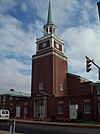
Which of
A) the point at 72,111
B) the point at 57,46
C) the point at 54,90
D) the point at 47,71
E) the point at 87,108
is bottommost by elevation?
the point at 72,111

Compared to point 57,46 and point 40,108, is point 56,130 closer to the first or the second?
point 40,108

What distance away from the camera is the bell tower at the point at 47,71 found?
43156mm

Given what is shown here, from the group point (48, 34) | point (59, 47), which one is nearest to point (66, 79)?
point (59, 47)

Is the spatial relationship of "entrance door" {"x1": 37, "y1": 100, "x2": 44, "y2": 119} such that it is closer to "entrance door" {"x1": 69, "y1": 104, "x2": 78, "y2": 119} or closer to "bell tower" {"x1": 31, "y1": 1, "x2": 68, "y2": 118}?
"bell tower" {"x1": 31, "y1": 1, "x2": 68, "y2": 118}

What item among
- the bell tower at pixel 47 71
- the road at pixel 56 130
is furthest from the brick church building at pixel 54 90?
the road at pixel 56 130

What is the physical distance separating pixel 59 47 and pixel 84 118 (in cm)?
1882

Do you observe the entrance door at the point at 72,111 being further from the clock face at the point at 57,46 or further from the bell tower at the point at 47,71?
the clock face at the point at 57,46

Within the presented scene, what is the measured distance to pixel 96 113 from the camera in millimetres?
35812

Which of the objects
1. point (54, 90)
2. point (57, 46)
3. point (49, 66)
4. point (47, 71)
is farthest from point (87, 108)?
point (57, 46)

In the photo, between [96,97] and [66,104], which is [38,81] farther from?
[96,97]

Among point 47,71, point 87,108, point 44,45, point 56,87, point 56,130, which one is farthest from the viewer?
point 44,45

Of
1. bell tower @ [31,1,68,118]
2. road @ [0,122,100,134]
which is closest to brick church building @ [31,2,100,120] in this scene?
bell tower @ [31,1,68,118]

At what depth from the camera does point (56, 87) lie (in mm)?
43938

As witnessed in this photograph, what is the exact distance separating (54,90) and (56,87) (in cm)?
119
